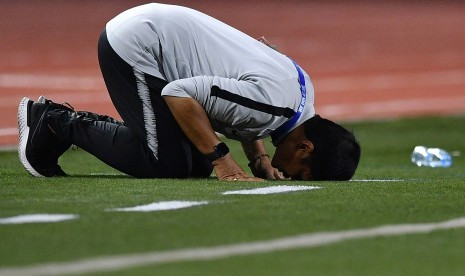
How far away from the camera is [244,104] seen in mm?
6422

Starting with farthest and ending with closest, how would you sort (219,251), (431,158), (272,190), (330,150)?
(431,158) < (330,150) < (272,190) < (219,251)

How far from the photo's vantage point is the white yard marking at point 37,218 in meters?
4.94

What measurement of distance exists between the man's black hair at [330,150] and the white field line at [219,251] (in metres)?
1.57

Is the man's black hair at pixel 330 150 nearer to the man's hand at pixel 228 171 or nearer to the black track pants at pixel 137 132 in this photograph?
the man's hand at pixel 228 171

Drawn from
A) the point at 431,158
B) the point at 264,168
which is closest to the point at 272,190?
the point at 264,168

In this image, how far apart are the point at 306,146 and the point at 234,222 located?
5.72 ft

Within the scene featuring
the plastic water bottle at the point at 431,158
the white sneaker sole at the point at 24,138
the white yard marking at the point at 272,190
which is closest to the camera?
the white yard marking at the point at 272,190

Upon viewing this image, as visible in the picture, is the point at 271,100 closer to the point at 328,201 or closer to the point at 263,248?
the point at 328,201

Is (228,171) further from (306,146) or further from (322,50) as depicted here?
(322,50)

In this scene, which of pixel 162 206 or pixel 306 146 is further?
pixel 306 146

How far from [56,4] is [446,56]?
767 centimetres

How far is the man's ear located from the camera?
21.7 ft

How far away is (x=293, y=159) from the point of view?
6723mm

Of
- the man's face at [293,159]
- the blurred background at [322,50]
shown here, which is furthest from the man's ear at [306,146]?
the blurred background at [322,50]
